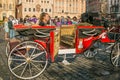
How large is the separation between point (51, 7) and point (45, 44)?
96.7m

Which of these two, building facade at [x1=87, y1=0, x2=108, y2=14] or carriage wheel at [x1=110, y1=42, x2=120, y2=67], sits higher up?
building facade at [x1=87, y1=0, x2=108, y2=14]

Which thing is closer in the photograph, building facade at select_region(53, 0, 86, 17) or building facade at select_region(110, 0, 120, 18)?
building facade at select_region(110, 0, 120, 18)

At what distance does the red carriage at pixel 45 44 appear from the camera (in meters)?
6.30

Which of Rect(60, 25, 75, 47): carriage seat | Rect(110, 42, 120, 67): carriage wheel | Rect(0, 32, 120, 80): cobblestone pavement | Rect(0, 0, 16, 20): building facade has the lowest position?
Rect(0, 32, 120, 80): cobblestone pavement

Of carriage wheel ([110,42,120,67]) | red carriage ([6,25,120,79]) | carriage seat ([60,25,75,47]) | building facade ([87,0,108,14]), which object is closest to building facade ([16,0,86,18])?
building facade ([87,0,108,14])

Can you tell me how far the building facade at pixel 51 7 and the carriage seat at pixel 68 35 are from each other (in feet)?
292

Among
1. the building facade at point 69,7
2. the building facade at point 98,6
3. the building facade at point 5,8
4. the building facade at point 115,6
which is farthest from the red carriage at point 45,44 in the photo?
the building facade at point 69,7

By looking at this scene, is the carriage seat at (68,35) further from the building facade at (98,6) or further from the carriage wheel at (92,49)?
the building facade at (98,6)

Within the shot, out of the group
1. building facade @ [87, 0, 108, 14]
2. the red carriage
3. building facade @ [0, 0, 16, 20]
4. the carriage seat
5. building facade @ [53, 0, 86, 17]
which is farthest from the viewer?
building facade @ [53, 0, 86, 17]

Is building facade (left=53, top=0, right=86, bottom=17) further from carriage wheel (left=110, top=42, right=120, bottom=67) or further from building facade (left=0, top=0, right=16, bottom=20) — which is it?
carriage wheel (left=110, top=42, right=120, bottom=67)

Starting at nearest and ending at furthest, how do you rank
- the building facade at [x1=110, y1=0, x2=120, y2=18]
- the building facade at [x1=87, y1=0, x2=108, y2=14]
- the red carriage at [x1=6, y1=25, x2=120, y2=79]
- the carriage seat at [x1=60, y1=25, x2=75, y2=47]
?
the red carriage at [x1=6, y1=25, x2=120, y2=79]
the carriage seat at [x1=60, y1=25, x2=75, y2=47]
the building facade at [x1=110, y1=0, x2=120, y2=18]
the building facade at [x1=87, y1=0, x2=108, y2=14]

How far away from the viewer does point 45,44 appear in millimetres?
6738

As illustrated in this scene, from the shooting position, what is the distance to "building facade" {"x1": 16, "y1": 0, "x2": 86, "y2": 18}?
97.6 meters

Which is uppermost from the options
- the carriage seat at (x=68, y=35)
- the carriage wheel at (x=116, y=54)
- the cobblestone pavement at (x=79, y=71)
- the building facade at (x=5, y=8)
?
the building facade at (x=5, y=8)
